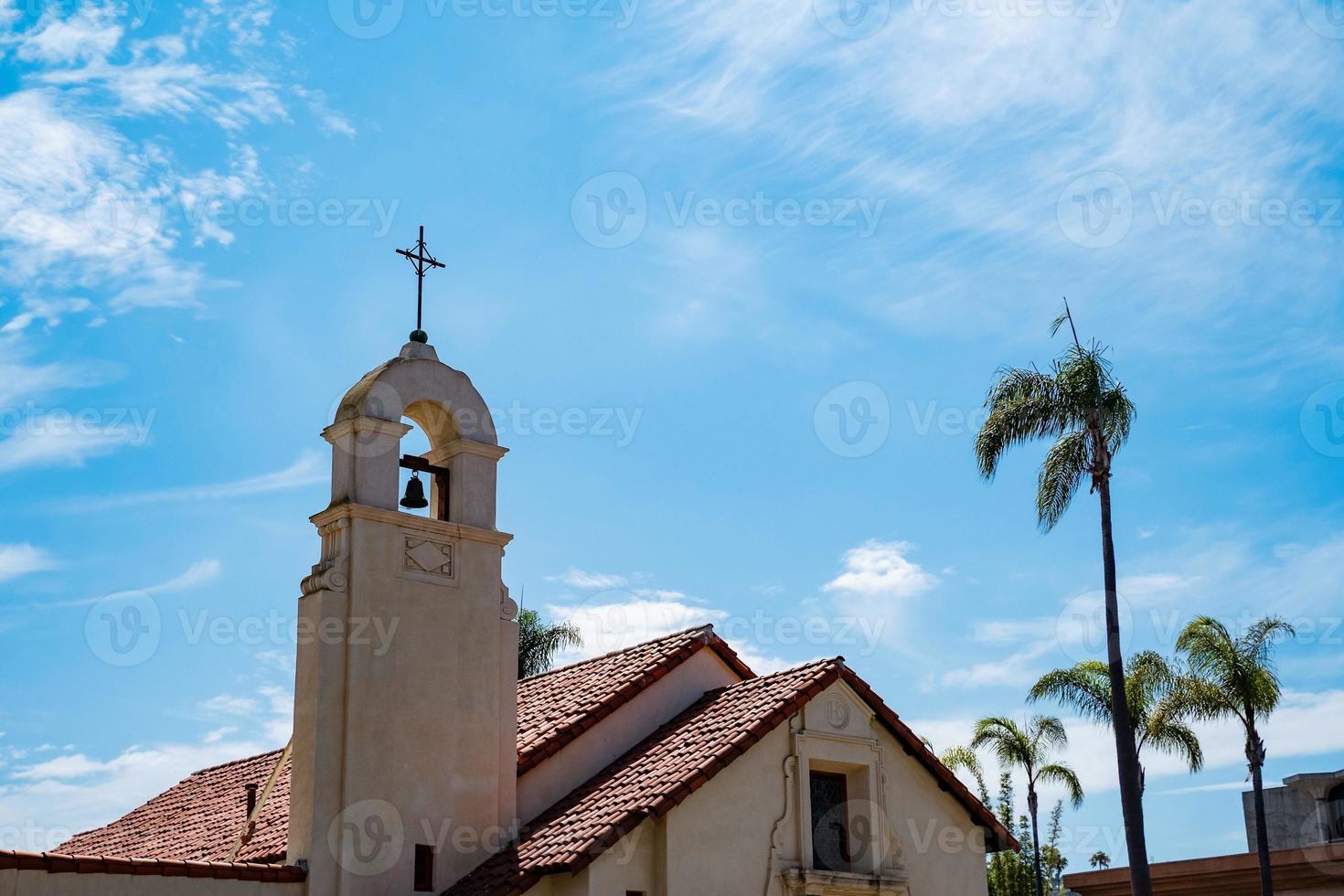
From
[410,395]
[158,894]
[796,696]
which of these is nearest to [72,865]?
[158,894]

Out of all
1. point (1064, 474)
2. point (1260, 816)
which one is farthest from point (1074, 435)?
point (1260, 816)

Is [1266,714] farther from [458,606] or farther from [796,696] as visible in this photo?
[458,606]

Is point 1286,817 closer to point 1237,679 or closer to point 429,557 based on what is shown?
point 1237,679

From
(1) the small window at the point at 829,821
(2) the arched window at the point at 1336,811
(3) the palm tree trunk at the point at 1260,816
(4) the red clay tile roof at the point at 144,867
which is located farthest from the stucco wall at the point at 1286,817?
(4) the red clay tile roof at the point at 144,867

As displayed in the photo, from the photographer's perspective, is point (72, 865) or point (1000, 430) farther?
point (1000, 430)

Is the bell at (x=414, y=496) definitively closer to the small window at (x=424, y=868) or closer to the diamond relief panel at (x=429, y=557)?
the diamond relief panel at (x=429, y=557)

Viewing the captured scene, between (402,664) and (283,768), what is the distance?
2.63 m

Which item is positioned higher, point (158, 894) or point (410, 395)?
point (410, 395)

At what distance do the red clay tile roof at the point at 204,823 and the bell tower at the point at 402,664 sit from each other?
148 cm

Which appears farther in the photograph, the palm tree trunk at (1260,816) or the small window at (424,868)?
the palm tree trunk at (1260,816)

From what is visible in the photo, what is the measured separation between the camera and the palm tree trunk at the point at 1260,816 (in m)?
25.4

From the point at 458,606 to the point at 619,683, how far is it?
295 centimetres

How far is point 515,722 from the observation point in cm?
1770

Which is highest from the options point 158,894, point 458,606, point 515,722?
point 458,606
